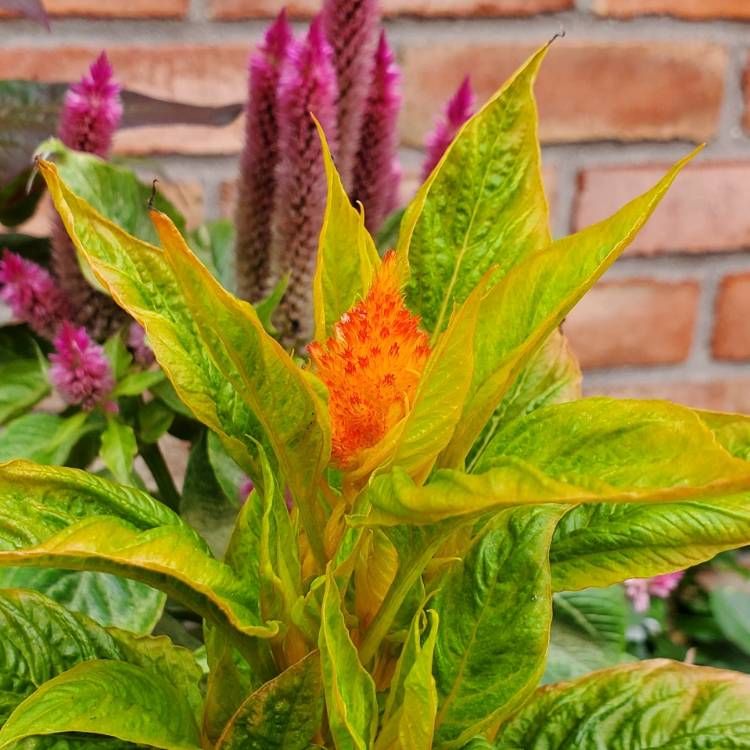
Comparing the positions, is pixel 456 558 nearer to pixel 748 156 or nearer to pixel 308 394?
pixel 308 394

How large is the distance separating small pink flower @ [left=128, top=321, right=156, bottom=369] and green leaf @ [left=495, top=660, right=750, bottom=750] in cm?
25

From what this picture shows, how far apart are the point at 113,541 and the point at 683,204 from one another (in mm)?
779

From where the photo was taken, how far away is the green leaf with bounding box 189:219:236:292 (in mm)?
559

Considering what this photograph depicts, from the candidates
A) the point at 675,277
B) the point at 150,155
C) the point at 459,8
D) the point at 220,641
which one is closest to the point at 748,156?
the point at 675,277

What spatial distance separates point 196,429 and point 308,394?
277mm

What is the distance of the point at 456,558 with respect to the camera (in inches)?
10.8

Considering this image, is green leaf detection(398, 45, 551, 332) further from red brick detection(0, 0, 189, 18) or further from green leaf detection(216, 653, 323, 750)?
red brick detection(0, 0, 189, 18)

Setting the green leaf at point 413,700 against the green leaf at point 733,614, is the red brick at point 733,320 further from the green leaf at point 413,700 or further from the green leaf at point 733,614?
the green leaf at point 413,700

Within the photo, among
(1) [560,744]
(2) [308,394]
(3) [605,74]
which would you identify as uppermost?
(3) [605,74]

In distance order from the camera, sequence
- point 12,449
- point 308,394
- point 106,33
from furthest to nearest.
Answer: point 106,33
point 12,449
point 308,394

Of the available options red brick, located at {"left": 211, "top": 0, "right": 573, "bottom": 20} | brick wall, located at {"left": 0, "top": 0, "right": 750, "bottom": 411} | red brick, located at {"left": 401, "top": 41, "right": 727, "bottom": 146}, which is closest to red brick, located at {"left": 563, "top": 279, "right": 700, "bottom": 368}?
brick wall, located at {"left": 0, "top": 0, "right": 750, "bottom": 411}

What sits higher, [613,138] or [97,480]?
[613,138]

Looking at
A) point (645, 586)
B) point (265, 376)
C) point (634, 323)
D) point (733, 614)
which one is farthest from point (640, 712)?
point (634, 323)

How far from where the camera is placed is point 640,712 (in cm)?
32
